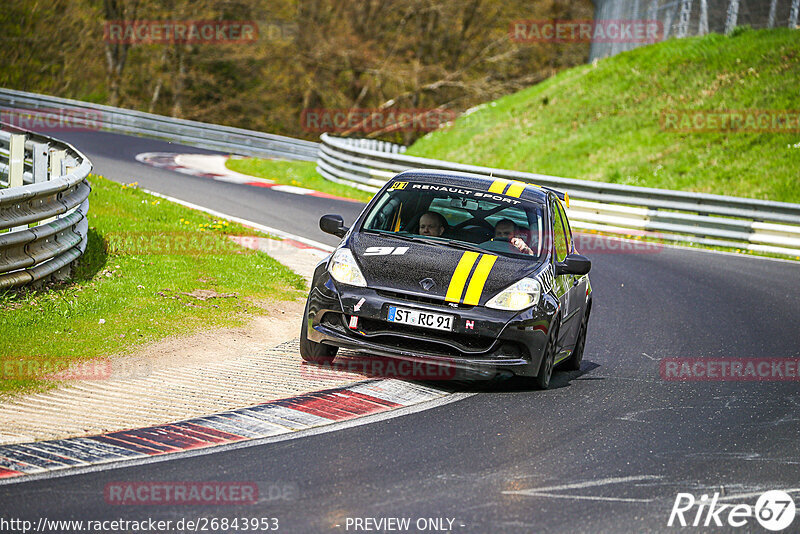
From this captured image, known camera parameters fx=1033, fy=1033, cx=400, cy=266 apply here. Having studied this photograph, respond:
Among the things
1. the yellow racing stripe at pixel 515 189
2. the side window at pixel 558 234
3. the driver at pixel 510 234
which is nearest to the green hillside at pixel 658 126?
the side window at pixel 558 234

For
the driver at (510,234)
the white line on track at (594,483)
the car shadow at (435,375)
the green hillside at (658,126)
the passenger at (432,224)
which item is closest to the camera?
the white line on track at (594,483)

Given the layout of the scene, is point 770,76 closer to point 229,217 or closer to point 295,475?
point 229,217

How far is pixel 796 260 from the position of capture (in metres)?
19.2

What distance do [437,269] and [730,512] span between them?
3.07 m

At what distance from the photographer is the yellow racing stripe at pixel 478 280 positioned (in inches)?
295

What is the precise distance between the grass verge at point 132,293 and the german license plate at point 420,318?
7.18ft

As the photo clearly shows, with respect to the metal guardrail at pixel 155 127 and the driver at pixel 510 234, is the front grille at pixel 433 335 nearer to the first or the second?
the driver at pixel 510 234

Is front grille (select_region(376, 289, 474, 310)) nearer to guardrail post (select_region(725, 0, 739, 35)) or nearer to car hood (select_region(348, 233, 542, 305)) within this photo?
car hood (select_region(348, 233, 542, 305))

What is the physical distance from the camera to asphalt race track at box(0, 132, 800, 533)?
4.91 meters

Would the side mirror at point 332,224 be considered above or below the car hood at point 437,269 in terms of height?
above

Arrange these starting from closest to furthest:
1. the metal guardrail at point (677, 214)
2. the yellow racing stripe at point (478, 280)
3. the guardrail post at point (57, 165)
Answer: the yellow racing stripe at point (478, 280) → the guardrail post at point (57, 165) → the metal guardrail at point (677, 214)

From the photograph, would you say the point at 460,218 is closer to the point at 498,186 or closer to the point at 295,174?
the point at 498,186

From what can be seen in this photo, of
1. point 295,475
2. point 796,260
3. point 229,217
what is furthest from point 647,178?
point 295,475

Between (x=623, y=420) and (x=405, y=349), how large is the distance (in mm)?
1611
